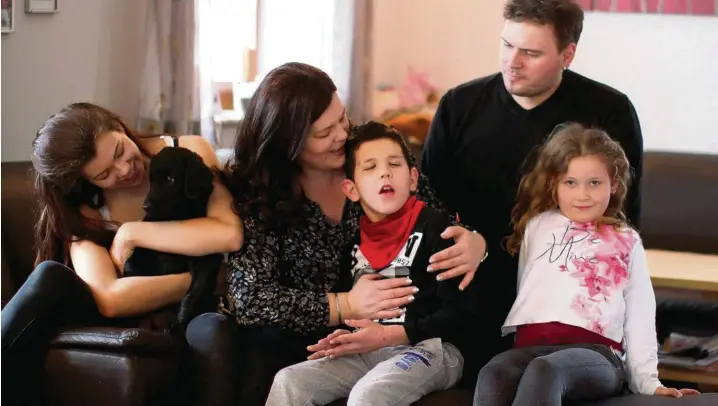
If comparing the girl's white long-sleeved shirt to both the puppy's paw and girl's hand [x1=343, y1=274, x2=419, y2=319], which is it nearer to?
girl's hand [x1=343, y1=274, x2=419, y2=319]

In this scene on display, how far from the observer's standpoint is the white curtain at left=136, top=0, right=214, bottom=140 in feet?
12.5

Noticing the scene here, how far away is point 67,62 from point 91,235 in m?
1.28

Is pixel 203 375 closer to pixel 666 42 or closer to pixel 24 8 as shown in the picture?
pixel 24 8

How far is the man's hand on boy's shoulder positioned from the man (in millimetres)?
229

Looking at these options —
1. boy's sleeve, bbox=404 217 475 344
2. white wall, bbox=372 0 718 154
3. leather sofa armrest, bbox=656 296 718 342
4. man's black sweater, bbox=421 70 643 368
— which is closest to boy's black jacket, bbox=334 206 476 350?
boy's sleeve, bbox=404 217 475 344

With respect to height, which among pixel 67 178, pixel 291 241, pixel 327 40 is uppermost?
pixel 327 40

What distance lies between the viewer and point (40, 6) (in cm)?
340

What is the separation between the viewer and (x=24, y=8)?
3363mm

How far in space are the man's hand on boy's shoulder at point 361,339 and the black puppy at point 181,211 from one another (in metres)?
0.37

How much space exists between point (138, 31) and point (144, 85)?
0.25m

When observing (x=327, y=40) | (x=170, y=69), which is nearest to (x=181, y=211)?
(x=170, y=69)

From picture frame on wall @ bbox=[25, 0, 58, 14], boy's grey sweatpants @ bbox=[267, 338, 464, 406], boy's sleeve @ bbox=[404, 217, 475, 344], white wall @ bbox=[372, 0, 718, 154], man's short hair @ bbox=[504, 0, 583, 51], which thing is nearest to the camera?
boy's grey sweatpants @ bbox=[267, 338, 464, 406]

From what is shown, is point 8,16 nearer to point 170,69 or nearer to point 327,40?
point 170,69

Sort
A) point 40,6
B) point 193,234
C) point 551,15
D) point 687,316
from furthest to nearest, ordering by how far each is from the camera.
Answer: point 687,316, point 40,6, point 551,15, point 193,234
